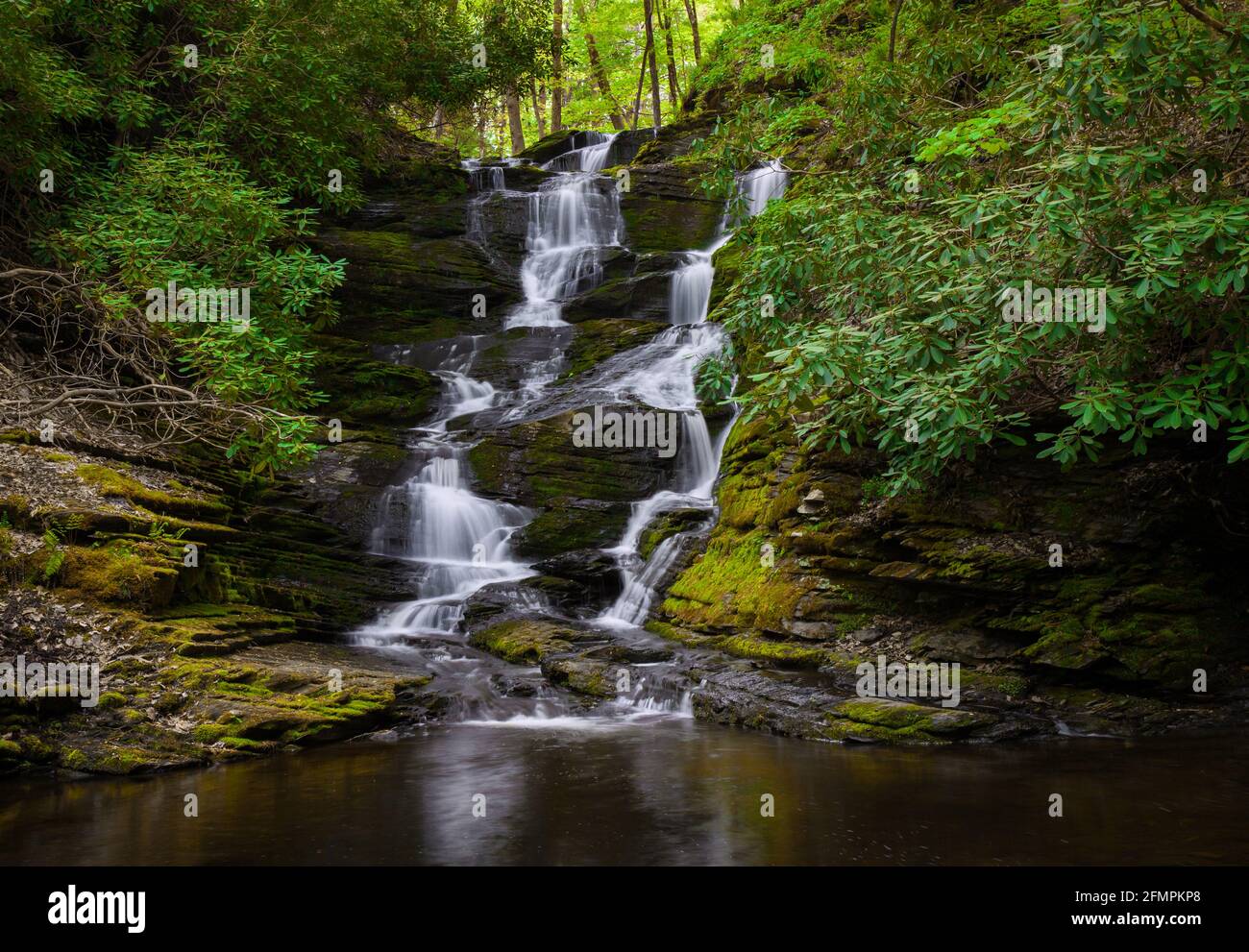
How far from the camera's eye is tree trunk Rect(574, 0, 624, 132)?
103ft

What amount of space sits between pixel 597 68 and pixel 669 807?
31.0 meters

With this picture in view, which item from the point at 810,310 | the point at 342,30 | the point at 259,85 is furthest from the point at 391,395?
the point at 810,310

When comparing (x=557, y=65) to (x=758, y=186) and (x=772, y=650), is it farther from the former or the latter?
(x=772, y=650)

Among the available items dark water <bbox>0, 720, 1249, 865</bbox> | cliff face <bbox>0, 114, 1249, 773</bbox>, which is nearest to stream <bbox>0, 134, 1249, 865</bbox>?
dark water <bbox>0, 720, 1249, 865</bbox>

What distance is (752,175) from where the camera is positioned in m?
21.7

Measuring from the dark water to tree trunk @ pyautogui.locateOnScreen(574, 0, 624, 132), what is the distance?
29105mm

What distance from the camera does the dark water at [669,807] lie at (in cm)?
537

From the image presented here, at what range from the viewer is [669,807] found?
21.0 ft

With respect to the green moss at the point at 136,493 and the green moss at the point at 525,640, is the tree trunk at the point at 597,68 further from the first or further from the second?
the green moss at the point at 136,493

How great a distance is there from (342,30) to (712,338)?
9567mm

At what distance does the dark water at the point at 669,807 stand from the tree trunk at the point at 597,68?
29.1 meters

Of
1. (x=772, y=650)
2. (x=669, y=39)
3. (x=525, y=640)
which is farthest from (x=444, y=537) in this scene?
(x=669, y=39)

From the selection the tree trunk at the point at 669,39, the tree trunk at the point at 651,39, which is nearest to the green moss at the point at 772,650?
the tree trunk at the point at 651,39

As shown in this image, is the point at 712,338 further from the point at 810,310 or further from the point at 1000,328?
the point at 1000,328
